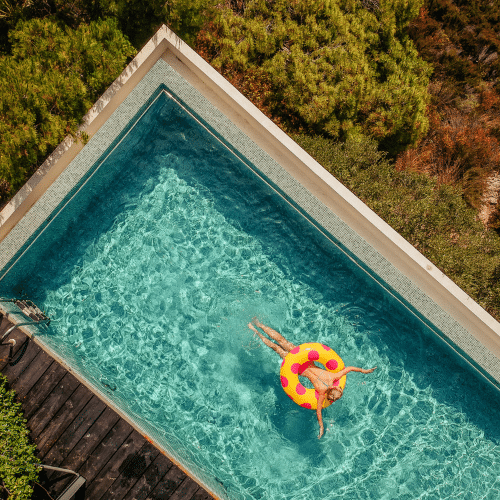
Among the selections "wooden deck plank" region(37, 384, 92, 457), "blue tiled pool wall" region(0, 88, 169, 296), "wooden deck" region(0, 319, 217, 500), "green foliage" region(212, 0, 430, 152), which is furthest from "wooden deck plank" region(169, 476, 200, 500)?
"green foliage" region(212, 0, 430, 152)

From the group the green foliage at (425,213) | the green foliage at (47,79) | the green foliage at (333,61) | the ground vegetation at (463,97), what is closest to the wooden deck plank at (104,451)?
the green foliage at (47,79)

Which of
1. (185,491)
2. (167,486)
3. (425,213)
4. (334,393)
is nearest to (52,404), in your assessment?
(167,486)

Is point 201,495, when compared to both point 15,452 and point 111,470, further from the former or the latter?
point 15,452

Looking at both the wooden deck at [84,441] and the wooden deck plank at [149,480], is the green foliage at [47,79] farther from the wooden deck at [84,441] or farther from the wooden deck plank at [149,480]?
the wooden deck plank at [149,480]

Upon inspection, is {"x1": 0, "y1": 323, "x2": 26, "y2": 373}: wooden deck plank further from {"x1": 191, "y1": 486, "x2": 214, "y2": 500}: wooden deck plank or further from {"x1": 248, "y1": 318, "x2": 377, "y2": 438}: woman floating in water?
{"x1": 248, "y1": 318, "x2": 377, "y2": 438}: woman floating in water

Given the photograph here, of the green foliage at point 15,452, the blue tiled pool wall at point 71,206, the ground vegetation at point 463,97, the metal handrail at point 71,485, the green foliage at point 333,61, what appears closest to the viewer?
the green foliage at point 15,452

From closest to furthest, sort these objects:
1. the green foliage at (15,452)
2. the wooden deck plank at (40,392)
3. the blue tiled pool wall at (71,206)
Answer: the green foliage at (15,452)
the wooden deck plank at (40,392)
the blue tiled pool wall at (71,206)
